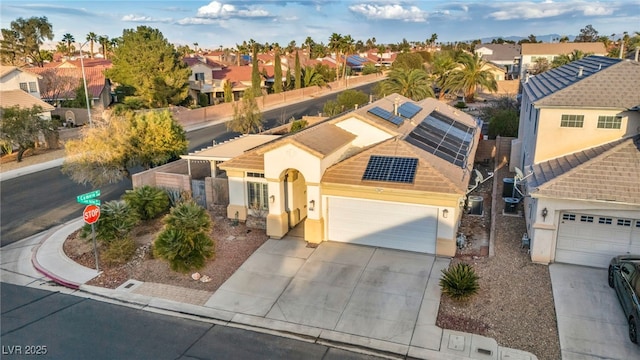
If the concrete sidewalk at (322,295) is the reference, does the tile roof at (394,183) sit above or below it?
above

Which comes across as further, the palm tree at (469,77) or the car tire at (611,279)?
the palm tree at (469,77)

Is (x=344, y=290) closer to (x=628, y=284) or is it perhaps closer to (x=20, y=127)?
(x=628, y=284)

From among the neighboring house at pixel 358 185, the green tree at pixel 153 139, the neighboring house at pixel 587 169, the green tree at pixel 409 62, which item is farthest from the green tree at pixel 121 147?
the green tree at pixel 409 62

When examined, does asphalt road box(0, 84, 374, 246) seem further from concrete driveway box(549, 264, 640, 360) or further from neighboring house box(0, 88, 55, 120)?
concrete driveway box(549, 264, 640, 360)

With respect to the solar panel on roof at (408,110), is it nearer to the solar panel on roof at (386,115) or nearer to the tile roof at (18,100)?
the solar panel on roof at (386,115)

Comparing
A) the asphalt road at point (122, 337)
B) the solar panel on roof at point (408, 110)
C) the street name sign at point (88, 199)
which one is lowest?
the asphalt road at point (122, 337)

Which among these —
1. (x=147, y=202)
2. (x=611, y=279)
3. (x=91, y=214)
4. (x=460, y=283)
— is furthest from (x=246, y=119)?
(x=611, y=279)

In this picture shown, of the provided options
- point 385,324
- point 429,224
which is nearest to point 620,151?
point 429,224
